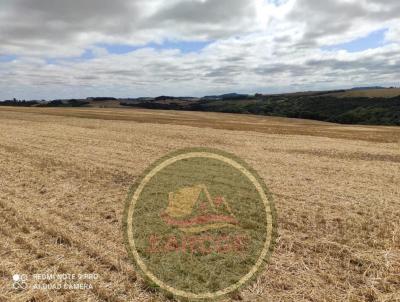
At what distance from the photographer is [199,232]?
9148mm

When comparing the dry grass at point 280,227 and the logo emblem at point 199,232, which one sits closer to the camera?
the dry grass at point 280,227

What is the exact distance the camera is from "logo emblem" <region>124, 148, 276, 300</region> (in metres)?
6.98

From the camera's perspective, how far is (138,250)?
8102 millimetres

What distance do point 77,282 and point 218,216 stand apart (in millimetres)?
4702

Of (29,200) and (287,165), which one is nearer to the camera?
(29,200)

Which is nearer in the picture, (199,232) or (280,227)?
(199,232)

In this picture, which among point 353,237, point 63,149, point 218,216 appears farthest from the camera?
point 63,149

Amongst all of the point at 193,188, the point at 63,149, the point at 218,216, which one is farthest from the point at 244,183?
the point at 63,149

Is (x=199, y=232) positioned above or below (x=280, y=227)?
above

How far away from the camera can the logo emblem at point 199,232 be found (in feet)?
22.9

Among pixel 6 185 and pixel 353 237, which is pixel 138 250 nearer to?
pixel 353 237

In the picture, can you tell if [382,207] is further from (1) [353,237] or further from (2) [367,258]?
(2) [367,258]

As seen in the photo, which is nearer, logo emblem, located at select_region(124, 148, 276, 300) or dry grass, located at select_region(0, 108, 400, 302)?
dry grass, located at select_region(0, 108, 400, 302)

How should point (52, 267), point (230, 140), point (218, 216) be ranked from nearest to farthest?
1. point (52, 267)
2. point (218, 216)
3. point (230, 140)
